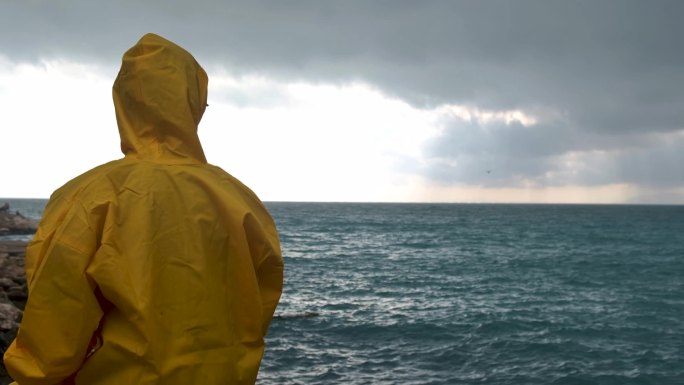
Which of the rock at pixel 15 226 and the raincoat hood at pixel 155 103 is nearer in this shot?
the raincoat hood at pixel 155 103

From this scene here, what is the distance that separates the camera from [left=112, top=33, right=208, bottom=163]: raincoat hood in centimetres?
227

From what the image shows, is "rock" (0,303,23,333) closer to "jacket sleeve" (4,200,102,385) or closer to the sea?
the sea

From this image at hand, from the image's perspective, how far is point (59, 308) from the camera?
1.95 m

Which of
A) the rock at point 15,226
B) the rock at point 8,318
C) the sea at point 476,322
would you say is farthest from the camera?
the rock at point 15,226

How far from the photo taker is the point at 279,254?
2523 mm

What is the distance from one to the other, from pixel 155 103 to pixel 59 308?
2.55 ft

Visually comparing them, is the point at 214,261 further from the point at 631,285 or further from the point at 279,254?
the point at 631,285

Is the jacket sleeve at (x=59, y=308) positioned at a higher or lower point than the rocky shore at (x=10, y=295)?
higher

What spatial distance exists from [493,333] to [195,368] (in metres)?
16.3

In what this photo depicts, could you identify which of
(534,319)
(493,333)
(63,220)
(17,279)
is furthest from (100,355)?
(534,319)

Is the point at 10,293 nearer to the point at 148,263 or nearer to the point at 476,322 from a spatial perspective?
the point at 476,322

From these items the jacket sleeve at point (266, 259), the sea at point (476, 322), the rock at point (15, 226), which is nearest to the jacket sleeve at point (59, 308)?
the jacket sleeve at point (266, 259)

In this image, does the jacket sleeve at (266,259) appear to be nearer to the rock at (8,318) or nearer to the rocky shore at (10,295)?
the rocky shore at (10,295)

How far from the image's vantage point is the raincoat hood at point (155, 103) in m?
2.27
